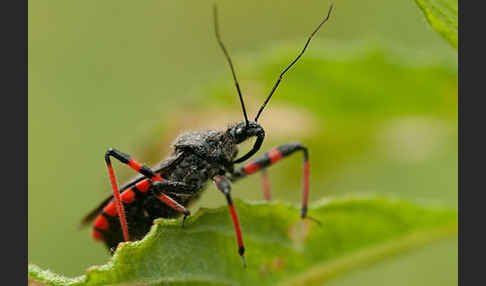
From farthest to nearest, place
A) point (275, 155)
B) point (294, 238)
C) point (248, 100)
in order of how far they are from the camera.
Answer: point (248, 100) → point (275, 155) → point (294, 238)

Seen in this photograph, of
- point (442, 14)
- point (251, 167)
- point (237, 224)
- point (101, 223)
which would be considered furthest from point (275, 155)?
point (442, 14)

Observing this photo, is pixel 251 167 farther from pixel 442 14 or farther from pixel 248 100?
pixel 442 14

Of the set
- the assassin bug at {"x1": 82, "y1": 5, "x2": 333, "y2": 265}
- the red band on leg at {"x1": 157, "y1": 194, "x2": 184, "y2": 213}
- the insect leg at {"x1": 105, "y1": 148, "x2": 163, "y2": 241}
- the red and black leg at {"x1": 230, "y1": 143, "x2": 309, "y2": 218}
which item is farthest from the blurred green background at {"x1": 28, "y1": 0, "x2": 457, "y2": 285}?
the red band on leg at {"x1": 157, "y1": 194, "x2": 184, "y2": 213}

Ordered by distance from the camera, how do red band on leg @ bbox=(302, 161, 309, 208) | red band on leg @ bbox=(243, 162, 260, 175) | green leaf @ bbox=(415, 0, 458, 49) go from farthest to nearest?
1. red band on leg @ bbox=(243, 162, 260, 175)
2. red band on leg @ bbox=(302, 161, 309, 208)
3. green leaf @ bbox=(415, 0, 458, 49)

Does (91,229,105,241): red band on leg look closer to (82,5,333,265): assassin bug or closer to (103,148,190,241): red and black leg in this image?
(82,5,333,265): assassin bug

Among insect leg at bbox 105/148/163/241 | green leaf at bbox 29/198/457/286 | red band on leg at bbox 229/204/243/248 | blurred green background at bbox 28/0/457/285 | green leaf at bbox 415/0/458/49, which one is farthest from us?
blurred green background at bbox 28/0/457/285

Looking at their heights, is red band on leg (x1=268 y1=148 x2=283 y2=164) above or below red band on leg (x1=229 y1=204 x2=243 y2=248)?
above

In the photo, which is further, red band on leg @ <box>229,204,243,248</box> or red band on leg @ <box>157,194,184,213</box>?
red band on leg @ <box>157,194,184,213</box>
